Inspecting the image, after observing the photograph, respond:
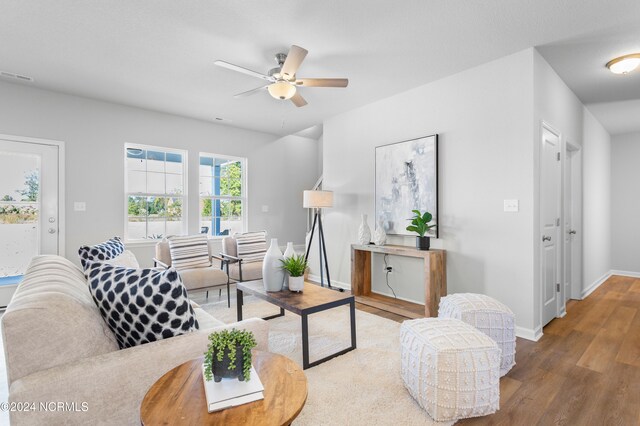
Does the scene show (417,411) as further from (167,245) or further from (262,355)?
(167,245)

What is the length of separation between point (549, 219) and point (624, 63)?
167cm

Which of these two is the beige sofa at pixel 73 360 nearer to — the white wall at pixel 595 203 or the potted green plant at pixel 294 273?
the potted green plant at pixel 294 273

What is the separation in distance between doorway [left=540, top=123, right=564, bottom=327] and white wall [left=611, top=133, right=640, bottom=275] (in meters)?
3.53

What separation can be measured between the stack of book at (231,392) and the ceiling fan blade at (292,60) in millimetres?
2352

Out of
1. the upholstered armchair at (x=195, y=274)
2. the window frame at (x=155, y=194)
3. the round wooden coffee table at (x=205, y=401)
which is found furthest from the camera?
the window frame at (x=155, y=194)

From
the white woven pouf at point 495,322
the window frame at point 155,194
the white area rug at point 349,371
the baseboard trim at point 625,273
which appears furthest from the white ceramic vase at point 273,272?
the baseboard trim at point 625,273

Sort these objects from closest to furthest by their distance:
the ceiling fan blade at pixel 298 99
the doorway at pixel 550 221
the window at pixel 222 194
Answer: the doorway at pixel 550 221 → the ceiling fan blade at pixel 298 99 → the window at pixel 222 194

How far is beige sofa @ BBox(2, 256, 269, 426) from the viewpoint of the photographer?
113 cm

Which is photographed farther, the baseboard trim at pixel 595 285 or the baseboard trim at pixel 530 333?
the baseboard trim at pixel 595 285

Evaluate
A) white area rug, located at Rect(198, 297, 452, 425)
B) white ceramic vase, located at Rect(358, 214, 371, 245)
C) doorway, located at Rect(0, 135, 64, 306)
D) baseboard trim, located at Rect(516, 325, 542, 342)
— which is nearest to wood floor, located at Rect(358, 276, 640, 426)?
baseboard trim, located at Rect(516, 325, 542, 342)

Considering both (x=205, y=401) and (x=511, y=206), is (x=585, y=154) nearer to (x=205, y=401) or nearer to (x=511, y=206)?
(x=511, y=206)

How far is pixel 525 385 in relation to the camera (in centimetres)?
219

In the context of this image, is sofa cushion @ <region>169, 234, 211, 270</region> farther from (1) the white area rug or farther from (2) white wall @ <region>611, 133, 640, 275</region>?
(2) white wall @ <region>611, 133, 640, 275</region>

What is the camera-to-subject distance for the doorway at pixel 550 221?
320cm
